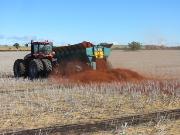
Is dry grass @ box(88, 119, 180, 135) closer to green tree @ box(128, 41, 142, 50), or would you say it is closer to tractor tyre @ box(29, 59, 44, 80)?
tractor tyre @ box(29, 59, 44, 80)

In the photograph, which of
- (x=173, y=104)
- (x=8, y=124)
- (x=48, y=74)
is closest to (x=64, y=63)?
(x=48, y=74)

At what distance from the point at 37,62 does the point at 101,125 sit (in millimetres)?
13277

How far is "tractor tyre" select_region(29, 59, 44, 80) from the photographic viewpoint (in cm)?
2297

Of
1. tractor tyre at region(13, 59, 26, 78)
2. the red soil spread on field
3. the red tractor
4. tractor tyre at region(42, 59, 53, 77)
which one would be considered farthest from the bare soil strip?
tractor tyre at region(13, 59, 26, 78)

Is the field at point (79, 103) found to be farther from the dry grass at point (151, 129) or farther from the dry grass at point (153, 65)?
the dry grass at point (153, 65)

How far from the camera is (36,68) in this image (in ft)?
75.7

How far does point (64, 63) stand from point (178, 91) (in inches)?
334

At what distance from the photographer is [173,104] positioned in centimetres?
1347

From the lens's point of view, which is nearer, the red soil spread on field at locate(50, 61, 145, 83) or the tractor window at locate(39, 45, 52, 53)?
the red soil spread on field at locate(50, 61, 145, 83)

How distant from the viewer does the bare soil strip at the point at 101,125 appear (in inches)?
375

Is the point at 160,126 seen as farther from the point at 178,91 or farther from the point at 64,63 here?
the point at 64,63

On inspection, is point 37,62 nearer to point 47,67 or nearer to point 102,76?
point 47,67

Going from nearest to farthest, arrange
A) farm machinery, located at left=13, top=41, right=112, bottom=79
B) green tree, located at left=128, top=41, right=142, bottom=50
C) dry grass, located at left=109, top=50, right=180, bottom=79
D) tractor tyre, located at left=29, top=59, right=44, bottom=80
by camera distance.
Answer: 1. farm machinery, located at left=13, top=41, right=112, bottom=79
2. tractor tyre, located at left=29, top=59, right=44, bottom=80
3. dry grass, located at left=109, top=50, right=180, bottom=79
4. green tree, located at left=128, top=41, right=142, bottom=50

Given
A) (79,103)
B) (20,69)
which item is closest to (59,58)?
(20,69)
